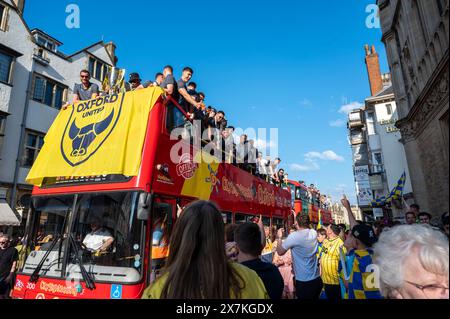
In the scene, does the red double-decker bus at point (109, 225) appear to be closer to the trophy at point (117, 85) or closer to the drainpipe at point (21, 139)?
the trophy at point (117, 85)

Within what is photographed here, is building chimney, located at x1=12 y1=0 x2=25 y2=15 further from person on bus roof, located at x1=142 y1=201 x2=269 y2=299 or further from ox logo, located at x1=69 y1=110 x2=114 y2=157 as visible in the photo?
person on bus roof, located at x1=142 y1=201 x2=269 y2=299

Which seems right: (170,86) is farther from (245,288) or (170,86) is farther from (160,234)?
Result: (245,288)

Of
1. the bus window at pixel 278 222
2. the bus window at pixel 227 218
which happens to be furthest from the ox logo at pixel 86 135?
the bus window at pixel 278 222

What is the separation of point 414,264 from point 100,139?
15.3 ft

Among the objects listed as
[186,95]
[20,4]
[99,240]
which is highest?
[20,4]

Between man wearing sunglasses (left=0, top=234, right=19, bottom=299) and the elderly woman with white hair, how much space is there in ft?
22.7

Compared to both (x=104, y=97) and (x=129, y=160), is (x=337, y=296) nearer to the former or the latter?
(x=129, y=160)

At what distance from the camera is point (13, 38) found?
45.5 ft

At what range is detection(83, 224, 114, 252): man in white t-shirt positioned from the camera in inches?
150

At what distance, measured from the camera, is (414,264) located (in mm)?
1468

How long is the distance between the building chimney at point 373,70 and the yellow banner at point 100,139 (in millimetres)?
29640

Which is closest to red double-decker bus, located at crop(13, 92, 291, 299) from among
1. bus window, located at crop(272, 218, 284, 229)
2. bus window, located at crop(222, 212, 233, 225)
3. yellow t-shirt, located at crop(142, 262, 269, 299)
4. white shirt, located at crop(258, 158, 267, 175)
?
bus window, located at crop(222, 212, 233, 225)

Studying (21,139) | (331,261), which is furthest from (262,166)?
(21,139)

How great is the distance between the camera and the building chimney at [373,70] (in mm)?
28109
